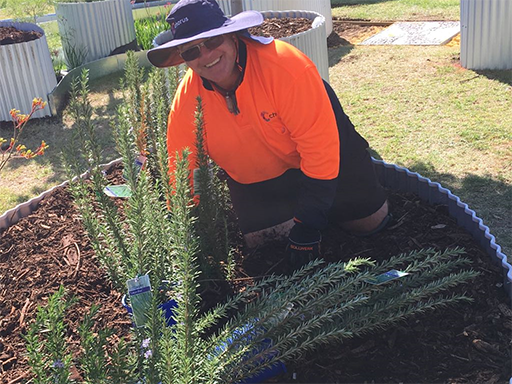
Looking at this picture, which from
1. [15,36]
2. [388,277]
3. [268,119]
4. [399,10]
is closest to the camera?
[388,277]

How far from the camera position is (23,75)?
5.89m

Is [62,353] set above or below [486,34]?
above

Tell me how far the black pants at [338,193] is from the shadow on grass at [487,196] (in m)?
0.92

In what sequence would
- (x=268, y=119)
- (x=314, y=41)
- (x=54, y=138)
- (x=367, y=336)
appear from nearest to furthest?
(x=367, y=336) → (x=268, y=119) → (x=314, y=41) → (x=54, y=138)

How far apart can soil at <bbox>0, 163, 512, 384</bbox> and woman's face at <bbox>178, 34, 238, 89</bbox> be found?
0.86 meters

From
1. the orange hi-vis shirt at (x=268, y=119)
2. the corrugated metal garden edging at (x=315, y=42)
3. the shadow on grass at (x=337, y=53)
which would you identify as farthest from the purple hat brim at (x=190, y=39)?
the shadow on grass at (x=337, y=53)

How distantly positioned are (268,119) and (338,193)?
669 mm

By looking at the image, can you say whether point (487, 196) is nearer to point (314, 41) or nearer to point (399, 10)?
point (314, 41)

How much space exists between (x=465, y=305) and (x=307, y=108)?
3.35ft

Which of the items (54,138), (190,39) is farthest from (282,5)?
(190,39)

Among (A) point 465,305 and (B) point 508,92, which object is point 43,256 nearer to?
(A) point 465,305

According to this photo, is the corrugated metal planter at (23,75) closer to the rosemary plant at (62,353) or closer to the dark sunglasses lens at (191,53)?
the dark sunglasses lens at (191,53)

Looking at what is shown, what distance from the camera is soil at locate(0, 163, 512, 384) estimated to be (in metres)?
2.25

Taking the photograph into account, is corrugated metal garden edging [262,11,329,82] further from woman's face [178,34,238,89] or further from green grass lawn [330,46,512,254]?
woman's face [178,34,238,89]
